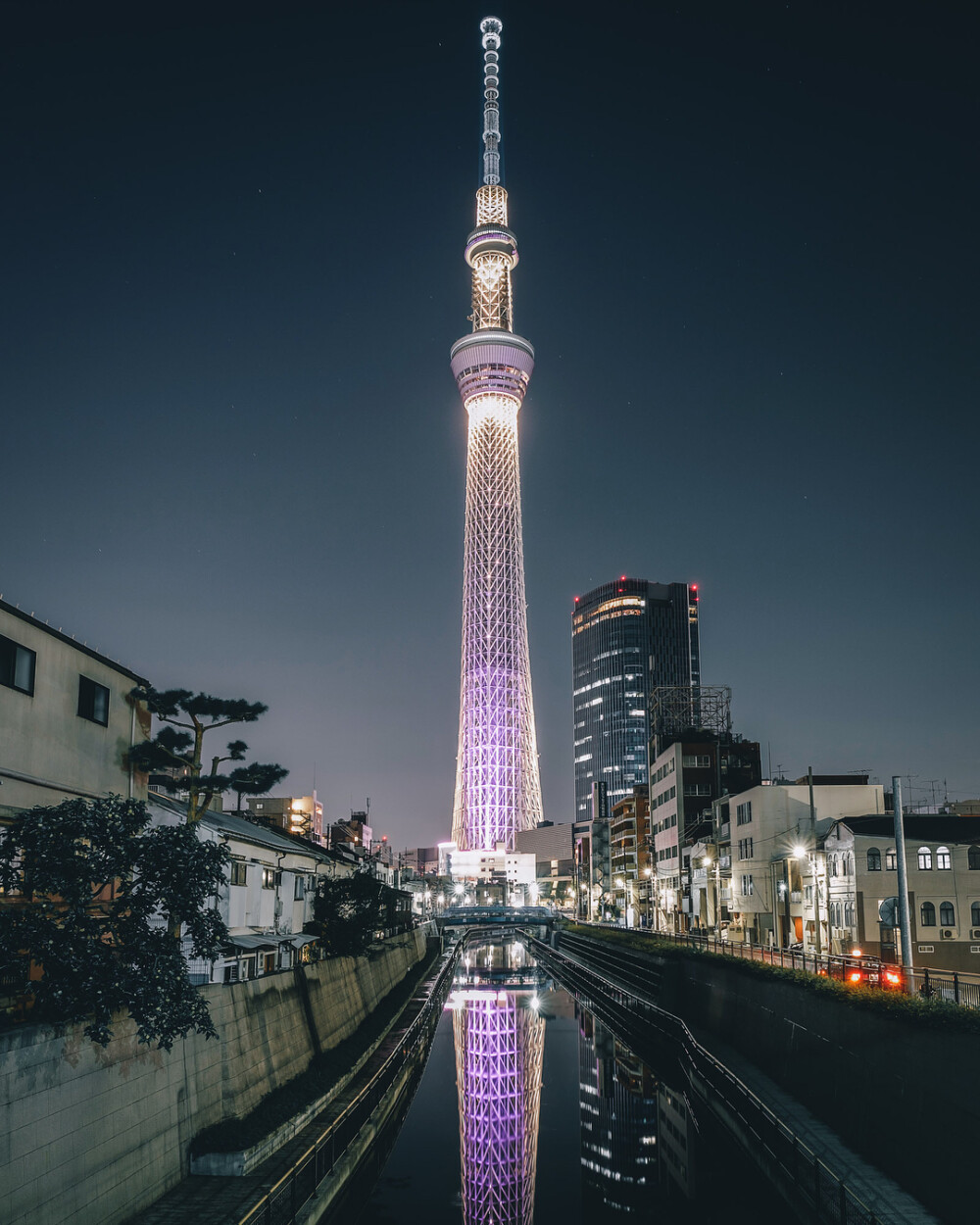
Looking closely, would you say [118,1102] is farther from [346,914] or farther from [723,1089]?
[346,914]

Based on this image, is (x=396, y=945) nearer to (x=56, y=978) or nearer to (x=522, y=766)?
(x=56, y=978)

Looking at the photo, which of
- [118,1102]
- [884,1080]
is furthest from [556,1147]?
[118,1102]

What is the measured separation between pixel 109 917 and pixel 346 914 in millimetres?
25600

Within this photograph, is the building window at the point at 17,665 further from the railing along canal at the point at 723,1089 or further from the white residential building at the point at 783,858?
the white residential building at the point at 783,858

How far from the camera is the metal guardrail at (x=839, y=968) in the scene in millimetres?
18531

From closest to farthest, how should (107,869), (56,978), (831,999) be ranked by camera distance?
(56,978) < (107,869) < (831,999)

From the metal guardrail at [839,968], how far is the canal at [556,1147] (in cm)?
439

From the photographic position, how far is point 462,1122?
2778 centimetres

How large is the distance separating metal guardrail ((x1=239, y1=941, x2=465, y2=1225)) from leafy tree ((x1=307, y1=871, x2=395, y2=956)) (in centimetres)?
365

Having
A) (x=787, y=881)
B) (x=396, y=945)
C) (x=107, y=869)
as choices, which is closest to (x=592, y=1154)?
(x=107, y=869)

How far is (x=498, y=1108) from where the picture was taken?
3008 cm

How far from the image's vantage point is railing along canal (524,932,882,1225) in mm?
15695

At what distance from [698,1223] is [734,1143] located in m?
3.19

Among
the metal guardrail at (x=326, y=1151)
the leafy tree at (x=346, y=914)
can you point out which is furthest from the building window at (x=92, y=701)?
the leafy tree at (x=346, y=914)
